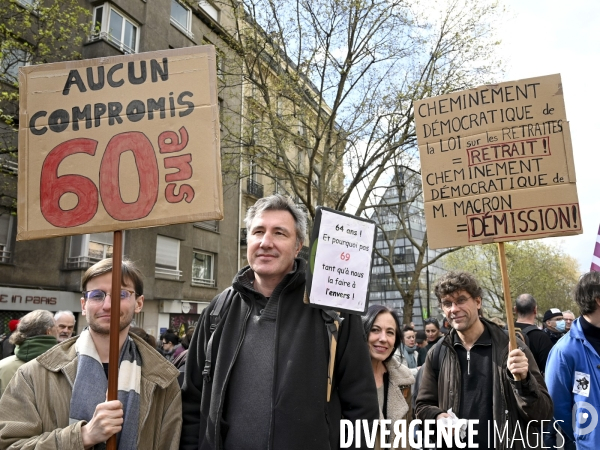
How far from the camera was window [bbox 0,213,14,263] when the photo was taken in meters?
13.8

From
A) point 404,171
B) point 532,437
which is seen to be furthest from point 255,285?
point 404,171

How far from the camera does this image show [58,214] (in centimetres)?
239

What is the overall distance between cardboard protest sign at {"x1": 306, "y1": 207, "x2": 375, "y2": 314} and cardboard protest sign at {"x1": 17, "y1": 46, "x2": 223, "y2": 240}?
534mm

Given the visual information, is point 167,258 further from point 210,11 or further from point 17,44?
point 210,11

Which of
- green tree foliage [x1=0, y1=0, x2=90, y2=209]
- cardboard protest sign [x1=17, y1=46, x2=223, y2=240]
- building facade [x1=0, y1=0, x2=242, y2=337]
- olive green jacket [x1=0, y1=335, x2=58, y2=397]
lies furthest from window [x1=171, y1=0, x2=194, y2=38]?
cardboard protest sign [x1=17, y1=46, x2=223, y2=240]

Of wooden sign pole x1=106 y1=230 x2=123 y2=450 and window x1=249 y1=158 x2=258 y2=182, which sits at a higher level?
window x1=249 y1=158 x2=258 y2=182

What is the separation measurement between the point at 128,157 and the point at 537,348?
4.15 meters

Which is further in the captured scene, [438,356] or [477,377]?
[438,356]

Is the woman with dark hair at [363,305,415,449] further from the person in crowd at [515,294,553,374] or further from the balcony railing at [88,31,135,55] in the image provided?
the balcony railing at [88,31,135,55]

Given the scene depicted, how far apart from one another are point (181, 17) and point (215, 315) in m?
21.6

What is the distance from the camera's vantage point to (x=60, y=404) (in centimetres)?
212

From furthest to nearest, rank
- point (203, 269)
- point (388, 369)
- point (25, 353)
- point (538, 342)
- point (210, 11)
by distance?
point (210, 11)
point (203, 269)
point (538, 342)
point (25, 353)
point (388, 369)

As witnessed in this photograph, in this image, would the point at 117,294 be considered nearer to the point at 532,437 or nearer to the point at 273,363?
the point at 273,363

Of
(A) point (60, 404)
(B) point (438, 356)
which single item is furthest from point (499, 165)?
(A) point (60, 404)
